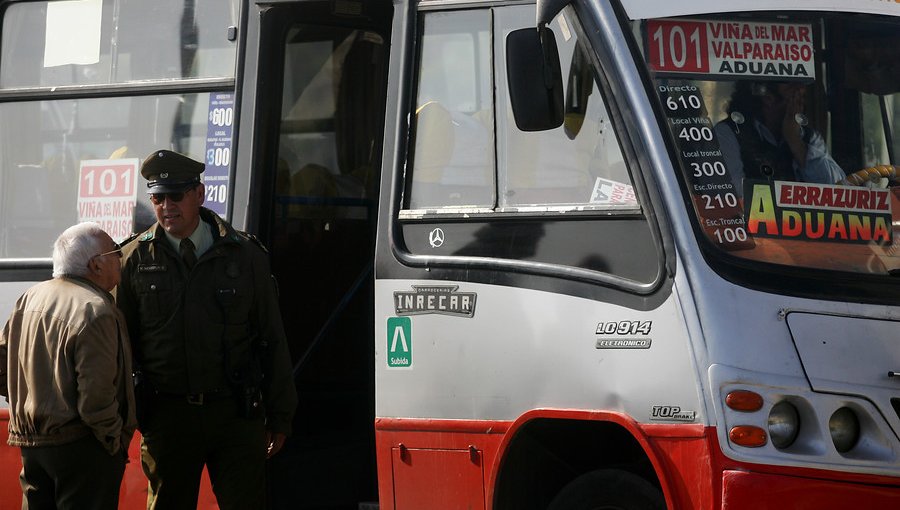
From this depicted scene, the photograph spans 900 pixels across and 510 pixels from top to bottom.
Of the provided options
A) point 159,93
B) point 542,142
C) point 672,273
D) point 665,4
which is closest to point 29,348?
point 159,93

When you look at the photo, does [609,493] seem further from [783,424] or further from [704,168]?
[704,168]

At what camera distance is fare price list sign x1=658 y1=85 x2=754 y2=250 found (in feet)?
14.4

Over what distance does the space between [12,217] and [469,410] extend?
2.67 metres

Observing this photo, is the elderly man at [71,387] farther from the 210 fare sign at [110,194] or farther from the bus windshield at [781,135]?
the bus windshield at [781,135]

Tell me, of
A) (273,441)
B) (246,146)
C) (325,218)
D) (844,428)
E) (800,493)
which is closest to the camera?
(800,493)

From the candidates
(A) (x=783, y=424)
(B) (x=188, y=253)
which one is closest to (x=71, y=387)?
(B) (x=188, y=253)

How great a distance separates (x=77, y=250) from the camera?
4.82 metres

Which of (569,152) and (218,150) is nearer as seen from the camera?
(569,152)

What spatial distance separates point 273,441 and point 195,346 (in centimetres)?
56

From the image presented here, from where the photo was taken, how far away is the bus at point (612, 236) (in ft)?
13.8

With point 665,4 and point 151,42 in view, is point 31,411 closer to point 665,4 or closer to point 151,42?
point 151,42

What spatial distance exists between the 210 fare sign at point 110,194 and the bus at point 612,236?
35 mm

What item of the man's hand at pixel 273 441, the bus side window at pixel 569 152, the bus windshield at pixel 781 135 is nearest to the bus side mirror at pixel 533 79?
the bus side window at pixel 569 152

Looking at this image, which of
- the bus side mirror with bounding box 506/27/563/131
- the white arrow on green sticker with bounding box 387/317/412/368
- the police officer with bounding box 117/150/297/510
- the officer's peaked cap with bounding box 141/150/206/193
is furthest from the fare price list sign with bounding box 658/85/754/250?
the officer's peaked cap with bounding box 141/150/206/193
